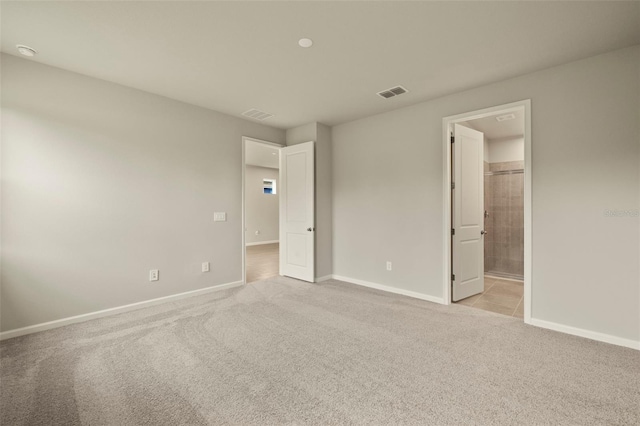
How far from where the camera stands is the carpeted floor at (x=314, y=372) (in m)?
1.68

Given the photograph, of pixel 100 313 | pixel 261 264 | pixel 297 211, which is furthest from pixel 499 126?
pixel 100 313

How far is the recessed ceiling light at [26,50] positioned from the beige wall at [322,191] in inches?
130

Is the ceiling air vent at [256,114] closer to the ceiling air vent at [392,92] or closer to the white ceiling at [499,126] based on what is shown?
the ceiling air vent at [392,92]

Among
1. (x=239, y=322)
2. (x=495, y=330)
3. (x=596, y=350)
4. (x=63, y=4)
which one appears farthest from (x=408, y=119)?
(x=63, y=4)

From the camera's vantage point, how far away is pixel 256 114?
14.1 feet

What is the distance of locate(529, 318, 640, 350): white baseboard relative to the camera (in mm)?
2469

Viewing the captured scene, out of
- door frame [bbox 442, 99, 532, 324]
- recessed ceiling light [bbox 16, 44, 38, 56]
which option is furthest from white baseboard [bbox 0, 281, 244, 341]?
door frame [bbox 442, 99, 532, 324]

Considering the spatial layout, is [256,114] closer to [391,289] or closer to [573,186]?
[391,289]

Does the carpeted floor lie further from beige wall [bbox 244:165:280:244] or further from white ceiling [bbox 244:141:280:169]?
beige wall [bbox 244:165:280:244]

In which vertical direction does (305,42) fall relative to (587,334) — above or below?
above

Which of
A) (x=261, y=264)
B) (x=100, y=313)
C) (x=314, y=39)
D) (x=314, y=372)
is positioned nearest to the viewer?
(x=314, y=372)

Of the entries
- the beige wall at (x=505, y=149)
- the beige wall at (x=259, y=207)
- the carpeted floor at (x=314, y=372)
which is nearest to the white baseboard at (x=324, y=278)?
the carpeted floor at (x=314, y=372)

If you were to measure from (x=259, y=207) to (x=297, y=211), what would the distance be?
209 inches

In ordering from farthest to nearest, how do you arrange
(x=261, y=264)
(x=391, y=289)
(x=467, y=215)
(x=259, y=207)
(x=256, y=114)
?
(x=259, y=207)
(x=261, y=264)
(x=256, y=114)
(x=391, y=289)
(x=467, y=215)
